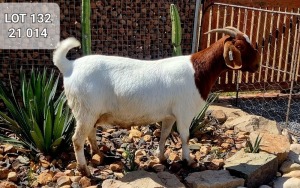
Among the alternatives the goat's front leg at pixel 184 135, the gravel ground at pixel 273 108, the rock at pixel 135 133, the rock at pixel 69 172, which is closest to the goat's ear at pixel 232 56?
the goat's front leg at pixel 184 135

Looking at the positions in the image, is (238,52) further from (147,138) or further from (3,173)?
(3,173)

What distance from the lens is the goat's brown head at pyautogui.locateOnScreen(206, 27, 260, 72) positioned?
13.7ft

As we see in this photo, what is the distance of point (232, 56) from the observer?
4.18 metres

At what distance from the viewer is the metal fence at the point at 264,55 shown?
786 centimetres

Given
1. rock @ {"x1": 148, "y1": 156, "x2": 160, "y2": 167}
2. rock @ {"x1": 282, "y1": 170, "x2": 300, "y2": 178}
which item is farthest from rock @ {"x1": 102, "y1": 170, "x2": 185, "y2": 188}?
rock @ {"x1": 282, "y1": 170, "x2": 300, "y2": 178}

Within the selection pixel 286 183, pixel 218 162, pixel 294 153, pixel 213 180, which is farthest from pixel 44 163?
pixel 294 153

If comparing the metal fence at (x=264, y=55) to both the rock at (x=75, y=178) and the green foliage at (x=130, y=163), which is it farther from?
the rock at (x=75, y=178)

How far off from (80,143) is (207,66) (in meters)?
1.38

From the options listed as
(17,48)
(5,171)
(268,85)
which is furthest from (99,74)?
(268,85)

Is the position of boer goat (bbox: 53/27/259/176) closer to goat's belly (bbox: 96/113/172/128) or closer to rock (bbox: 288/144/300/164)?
goat's belly (bbox: 96/113/172/128)

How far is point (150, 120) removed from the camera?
4.18 m

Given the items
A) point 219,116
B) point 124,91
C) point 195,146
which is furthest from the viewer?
point 219,116

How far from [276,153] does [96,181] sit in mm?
1965

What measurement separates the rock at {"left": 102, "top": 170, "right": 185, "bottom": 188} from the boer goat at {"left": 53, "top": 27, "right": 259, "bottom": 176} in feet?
1.22
